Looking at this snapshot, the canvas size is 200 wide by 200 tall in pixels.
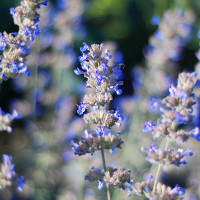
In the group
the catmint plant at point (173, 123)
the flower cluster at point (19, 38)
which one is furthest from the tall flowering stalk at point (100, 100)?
the flower cluster at point (19, 38)

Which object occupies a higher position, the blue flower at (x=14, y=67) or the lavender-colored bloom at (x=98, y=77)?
the blue flower at (x=14, y=67)

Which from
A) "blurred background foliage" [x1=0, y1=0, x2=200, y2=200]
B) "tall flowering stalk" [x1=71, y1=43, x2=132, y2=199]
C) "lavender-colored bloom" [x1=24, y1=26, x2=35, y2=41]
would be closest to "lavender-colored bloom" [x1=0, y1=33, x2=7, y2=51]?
"lavender-colored bloom" [x1=24, y1=26, x2=35, y2=41]

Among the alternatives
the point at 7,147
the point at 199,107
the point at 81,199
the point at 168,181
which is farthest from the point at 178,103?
the point at 7,147

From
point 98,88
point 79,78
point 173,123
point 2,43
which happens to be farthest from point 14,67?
point 79,78

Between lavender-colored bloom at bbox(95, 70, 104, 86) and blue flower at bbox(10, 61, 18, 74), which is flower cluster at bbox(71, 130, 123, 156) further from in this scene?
blue flower at bbox(10, 61, 18, 74)

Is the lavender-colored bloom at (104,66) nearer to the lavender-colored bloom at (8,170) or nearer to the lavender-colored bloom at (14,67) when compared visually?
the lavender-colored bloom at (14,67)

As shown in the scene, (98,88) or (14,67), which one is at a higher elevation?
(14,67)

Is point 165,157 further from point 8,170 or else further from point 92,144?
point 8,170
